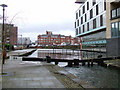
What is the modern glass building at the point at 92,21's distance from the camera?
35.8 m

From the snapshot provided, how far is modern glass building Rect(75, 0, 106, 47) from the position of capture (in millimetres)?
35825

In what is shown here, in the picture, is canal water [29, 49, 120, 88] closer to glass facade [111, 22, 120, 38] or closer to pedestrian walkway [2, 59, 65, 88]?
pedestrian walkway [2, 59, 65, 88]

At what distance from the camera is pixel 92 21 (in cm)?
4253

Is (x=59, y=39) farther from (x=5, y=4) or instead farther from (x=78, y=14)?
(x=5, y=4)

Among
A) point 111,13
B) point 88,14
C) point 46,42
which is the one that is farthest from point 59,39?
point 111,13

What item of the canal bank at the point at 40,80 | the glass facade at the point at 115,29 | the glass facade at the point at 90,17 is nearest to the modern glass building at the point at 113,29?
the glass facade at the point at 115,29

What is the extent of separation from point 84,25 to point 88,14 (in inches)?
175

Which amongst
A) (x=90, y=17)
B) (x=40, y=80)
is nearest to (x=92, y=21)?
(x=90, y=17)

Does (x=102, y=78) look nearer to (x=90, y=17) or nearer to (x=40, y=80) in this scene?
(x=40, y=80)

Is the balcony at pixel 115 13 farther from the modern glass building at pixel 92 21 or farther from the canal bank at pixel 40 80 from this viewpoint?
the canal bank at pixel 40 80

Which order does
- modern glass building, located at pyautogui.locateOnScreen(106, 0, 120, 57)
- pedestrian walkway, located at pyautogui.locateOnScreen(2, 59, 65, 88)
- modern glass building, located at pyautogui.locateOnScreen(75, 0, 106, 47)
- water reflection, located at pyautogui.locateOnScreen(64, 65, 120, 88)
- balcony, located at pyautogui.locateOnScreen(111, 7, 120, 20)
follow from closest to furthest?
1. pedestrian walkway, located at pyautogui.locateOnScreen(2, 59, 65, 88)
2. water reflection, located at pyautogui.locateOnScreen(64, 65, 120, 88)
3. modern glass building, located at pyautogui.locateOnScreen(106, 0, 120, 57)
4. balcony, located at pyautogui.locateOnScreen(111, 7, 120, 20)
5. modern glass building, located at pyautogui.locateOnScreen(75, 0, 106, 47)

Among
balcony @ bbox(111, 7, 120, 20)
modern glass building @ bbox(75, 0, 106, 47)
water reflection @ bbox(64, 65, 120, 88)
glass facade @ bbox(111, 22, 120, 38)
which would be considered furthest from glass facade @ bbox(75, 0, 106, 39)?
water reflection @ bbox(64, 65, 120, 88)

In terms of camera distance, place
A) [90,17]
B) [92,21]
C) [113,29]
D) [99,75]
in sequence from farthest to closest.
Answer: [90,17] → [92,21] → [113,29] → [99,75]

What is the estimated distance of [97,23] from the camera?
127 feet
